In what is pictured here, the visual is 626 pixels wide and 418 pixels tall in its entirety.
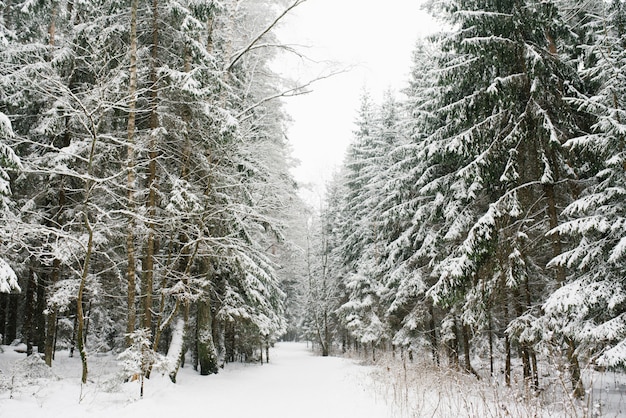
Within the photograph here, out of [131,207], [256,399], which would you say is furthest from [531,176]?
[131,207]

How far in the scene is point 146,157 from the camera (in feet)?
36.1

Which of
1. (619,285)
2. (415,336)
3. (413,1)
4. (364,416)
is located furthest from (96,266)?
(619,285)

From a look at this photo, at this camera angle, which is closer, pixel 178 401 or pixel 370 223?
pixel 178 401

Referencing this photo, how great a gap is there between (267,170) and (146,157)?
14.5ft

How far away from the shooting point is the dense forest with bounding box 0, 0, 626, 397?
7.06 m

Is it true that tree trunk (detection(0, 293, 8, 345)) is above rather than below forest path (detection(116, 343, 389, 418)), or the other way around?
above

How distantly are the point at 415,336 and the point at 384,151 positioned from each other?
33.0 feet

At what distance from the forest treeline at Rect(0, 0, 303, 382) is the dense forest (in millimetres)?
98

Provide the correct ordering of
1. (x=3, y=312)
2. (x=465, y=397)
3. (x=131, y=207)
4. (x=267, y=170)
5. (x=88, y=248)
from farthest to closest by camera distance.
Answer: (x=3, y=312)
(x=267, y=170)
(x=131, y=207)
(x=88, y=248)
(x=465, y=397)

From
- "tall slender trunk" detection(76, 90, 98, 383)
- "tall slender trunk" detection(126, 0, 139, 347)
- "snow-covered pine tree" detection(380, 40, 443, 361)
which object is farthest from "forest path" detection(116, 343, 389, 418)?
"snow-covered pine tree" detection(380, 40, 443, 361)

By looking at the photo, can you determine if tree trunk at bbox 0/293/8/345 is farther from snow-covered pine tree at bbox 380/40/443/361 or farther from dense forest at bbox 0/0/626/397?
snow-covered pine tree at bbox 380/40/443/361

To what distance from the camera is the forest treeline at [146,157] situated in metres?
9.16

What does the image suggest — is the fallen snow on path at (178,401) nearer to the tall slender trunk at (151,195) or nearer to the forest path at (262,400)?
the forest path at (262,400)

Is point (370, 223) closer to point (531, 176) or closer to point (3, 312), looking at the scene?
point (531, 176)
